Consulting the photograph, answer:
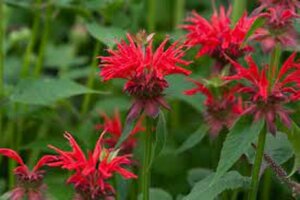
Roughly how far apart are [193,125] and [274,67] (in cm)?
89

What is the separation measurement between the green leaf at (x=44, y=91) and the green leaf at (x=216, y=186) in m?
0.37

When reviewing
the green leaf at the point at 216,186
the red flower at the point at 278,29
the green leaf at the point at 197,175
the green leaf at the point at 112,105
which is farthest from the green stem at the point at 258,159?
the green leaf at the point at 112,105

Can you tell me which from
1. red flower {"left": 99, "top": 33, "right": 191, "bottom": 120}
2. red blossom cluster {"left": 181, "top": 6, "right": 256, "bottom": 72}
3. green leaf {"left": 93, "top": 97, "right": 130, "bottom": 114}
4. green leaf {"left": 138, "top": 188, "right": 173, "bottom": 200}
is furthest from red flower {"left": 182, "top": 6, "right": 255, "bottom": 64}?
green leaf {"left": 93, "top": 97, "right": 130, "bottom": 114}

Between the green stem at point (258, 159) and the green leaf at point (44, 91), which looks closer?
the green stem at point (258, 159)

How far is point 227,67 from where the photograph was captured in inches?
51.9

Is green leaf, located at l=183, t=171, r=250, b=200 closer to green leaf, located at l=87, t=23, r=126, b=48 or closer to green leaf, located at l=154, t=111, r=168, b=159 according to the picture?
green leaf, located at l=154, t=111, r=168, b=159

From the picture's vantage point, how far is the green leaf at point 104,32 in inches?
57.0

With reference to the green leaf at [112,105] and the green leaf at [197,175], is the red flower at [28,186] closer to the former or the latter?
the green leaf at [197,175]

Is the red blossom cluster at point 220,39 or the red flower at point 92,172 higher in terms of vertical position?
the red blossom cluster at point 220,39

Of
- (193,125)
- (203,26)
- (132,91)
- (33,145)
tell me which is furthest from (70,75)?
(132,91)

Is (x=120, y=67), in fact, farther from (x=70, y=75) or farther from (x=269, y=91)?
(x=70, y=75)

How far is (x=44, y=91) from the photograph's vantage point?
151 cm

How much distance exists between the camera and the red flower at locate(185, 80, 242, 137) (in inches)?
52.6

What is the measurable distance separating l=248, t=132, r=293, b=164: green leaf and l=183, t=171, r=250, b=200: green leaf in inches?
3.6
